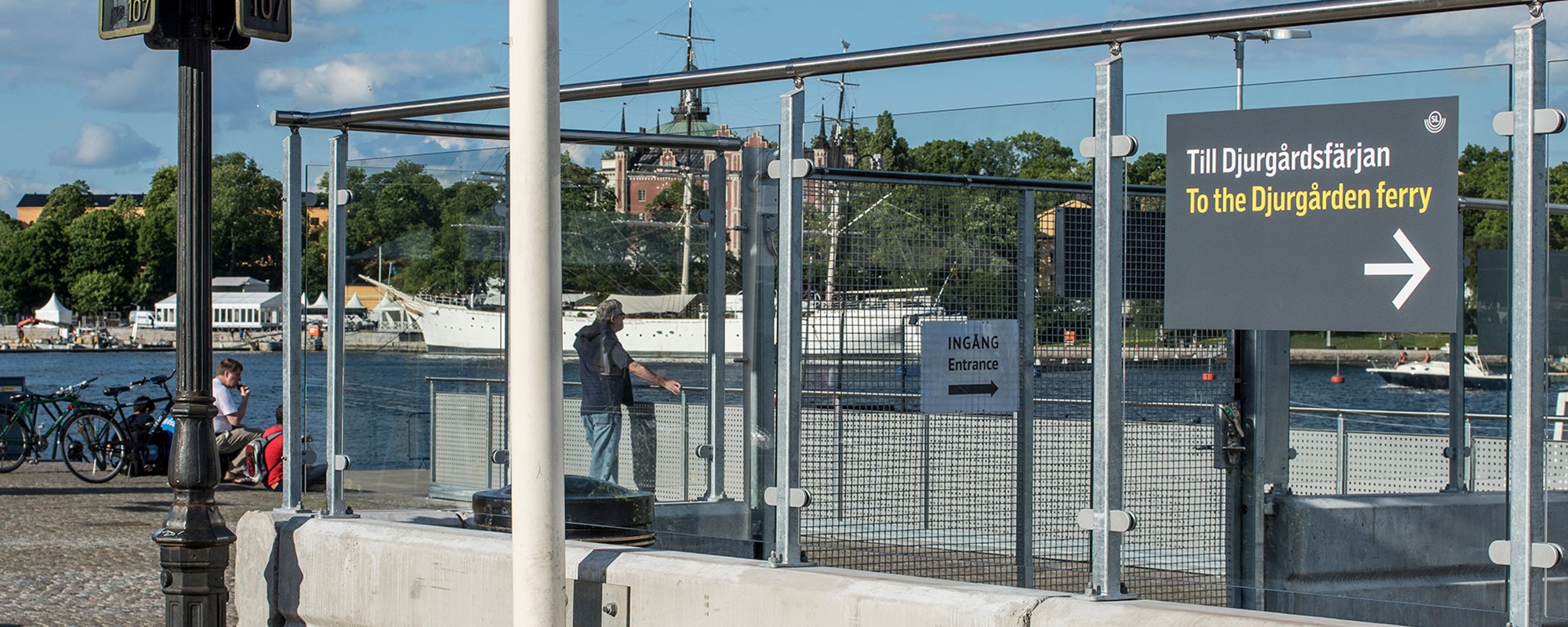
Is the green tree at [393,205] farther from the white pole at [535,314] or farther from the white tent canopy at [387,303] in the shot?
the white pole at [535,314]

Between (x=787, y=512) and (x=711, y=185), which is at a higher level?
(x=711, y=185)

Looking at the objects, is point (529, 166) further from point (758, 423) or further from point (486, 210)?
point (758, 423)

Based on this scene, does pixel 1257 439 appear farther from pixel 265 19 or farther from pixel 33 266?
pixel 33 266

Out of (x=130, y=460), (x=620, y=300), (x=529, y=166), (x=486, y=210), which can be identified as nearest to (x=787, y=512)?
(x=529, y=166)

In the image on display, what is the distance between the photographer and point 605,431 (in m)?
6.93

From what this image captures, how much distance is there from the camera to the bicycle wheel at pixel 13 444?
56.3 feet

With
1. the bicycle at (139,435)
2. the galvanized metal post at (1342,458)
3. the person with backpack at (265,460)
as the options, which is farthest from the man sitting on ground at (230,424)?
the galvanized metal post at (1342,458)

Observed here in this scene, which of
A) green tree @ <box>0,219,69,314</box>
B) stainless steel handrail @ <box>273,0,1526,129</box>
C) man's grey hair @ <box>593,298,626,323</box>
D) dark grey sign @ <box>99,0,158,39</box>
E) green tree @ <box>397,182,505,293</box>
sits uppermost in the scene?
green tree @ <box>0,219,69,314</box>

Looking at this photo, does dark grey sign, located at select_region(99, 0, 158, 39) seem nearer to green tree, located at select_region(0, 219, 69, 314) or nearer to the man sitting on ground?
the man sitting on ground

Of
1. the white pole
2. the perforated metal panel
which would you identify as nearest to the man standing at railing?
the perforated metal panel

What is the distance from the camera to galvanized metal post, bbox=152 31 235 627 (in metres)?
6.58

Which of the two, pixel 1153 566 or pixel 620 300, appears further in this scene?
pixel 620 300

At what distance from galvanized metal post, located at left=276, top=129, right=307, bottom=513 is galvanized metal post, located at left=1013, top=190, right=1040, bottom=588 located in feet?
10.7

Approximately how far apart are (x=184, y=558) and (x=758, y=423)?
2593 mm
